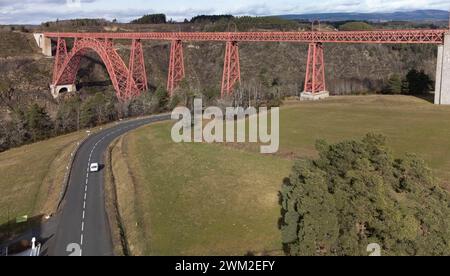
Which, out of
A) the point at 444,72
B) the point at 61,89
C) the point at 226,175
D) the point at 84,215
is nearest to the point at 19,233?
the point at 84,215

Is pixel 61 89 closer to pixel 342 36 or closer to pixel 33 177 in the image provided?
pixel 33 177

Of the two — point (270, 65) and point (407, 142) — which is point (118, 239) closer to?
point (407, 142)

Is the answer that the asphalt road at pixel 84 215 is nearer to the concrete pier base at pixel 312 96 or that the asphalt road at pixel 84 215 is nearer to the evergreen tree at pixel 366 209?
the evergreen tree at pixel 366 209

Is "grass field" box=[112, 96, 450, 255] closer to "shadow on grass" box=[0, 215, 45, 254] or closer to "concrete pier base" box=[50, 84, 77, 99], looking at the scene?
"shadow on grass" box=[0, 215, 45, 254]

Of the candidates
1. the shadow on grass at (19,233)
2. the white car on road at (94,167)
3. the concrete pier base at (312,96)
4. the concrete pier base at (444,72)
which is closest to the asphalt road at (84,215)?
the white car on road at (94,167)

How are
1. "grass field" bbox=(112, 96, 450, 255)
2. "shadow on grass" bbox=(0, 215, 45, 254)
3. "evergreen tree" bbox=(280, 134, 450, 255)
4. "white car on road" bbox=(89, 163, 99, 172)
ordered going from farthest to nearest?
"white car on road" bbox=(89, 163, 99, 172) < "shadow on grass" bbox=(0, 215, 45, 254) < "grass field" bbox=(112, 96, 450, 255) < "evergreen tree" bbox=(280, 134, 450, 255)

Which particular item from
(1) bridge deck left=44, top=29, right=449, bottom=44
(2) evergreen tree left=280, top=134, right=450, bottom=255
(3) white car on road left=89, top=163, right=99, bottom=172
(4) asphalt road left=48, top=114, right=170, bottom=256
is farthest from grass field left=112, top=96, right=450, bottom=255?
(1) bridge deck left=44, top=29, right=449, bottom=44

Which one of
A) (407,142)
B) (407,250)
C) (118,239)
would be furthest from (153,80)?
(407,250)
